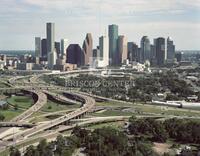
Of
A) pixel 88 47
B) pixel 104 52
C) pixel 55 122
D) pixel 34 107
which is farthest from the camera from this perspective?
pixel 104 52

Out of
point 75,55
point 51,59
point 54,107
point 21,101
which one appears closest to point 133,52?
point 75,55

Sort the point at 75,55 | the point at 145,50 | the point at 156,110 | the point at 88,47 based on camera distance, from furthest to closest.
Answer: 1. the point at 145,50
2. the point at 75,55
3. the point at 88,47
4. the point at 156,110

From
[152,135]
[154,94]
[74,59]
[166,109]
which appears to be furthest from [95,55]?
[152,135]

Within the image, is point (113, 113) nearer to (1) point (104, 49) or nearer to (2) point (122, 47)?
(1) point (104, 49)

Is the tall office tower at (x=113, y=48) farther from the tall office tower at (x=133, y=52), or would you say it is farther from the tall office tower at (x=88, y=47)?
the tall office tower at (x=88, y=47)

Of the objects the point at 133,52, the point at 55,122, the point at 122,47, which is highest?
the point at 122,47

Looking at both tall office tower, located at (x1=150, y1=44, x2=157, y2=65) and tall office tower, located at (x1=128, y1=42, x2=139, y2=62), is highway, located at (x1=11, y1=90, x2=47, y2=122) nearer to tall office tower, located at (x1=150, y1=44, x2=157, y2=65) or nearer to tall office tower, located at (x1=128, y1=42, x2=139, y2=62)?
tall office tower, located at (x1=150, y1=44, x2=157, y2=65)

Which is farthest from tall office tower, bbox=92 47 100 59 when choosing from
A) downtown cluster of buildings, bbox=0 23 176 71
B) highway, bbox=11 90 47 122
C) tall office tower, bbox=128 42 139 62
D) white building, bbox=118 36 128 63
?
highway, bbox=11 90 47 122

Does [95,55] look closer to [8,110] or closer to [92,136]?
[8,110]
